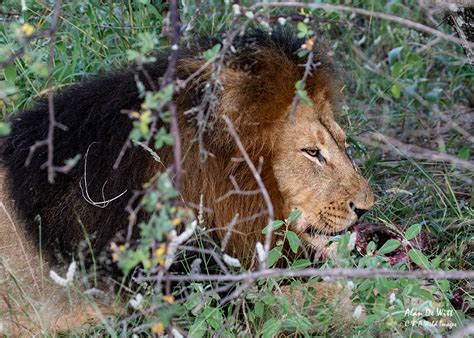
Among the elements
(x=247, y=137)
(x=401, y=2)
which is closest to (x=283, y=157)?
(x=247, y=137)

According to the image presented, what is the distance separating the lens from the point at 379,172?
5.39 meters

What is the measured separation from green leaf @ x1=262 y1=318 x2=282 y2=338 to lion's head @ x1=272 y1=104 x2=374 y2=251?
647 millimetres

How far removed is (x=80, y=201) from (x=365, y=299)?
1.28m

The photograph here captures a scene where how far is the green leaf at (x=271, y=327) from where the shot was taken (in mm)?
3357

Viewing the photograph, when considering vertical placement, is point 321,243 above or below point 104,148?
below

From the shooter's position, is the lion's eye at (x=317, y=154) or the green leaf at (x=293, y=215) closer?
the green leaf at (x=293, y=215)

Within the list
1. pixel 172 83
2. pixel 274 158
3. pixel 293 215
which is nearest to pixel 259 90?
pixel 274 158

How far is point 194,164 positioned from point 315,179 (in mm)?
556

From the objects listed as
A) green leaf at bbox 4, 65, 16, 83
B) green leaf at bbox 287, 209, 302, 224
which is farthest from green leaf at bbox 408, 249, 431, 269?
green leaf at bbox 4, 65, 16, 83

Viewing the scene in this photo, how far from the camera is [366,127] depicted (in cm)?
575

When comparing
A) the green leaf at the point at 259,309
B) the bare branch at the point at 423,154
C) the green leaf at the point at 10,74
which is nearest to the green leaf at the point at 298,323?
the green leaf at the point at 259,309

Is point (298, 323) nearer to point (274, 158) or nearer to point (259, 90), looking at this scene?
point (274, 158)

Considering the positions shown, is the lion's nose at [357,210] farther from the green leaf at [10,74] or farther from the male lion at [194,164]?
the green leaf at [10,74]

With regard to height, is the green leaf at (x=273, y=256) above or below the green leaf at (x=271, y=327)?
above
